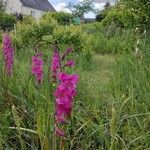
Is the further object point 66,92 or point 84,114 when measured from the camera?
point 84,114

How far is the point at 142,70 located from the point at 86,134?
53.0 inches

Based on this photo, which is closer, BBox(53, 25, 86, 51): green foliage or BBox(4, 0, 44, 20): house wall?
BBox(53, 25, 86, 51): green foliage

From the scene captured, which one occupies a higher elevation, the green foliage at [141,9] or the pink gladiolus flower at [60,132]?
the green foliage at [141,9]

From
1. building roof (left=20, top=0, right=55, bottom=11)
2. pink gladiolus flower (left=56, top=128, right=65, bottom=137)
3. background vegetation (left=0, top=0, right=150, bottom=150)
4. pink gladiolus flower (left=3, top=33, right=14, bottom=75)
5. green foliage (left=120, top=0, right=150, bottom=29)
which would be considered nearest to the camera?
pink gladiolus flower (left=56, top=128, right=65, bottom=137)

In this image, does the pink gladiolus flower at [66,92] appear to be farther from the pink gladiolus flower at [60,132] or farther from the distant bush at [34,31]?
the distant bush at [34,31]

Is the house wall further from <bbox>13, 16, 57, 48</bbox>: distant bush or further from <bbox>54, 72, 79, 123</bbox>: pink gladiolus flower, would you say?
<bbox>54, 72, 79, 123</bbox>: pink gladiolus flower

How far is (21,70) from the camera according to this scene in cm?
494

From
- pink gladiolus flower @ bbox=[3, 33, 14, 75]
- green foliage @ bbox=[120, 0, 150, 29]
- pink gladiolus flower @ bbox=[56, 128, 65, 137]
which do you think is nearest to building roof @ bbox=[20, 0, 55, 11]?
green foliage @ bbox=[120, 0, 150, 29]

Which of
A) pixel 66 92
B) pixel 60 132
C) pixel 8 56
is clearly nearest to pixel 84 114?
pixel 8 56

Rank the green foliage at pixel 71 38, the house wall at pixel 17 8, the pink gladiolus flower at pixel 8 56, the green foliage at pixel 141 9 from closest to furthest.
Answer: the pink gladiolus flower at pixel 8 56 < the green foliage at pixel 141 9 < the green foliage at pixel 71 38 < the house wall at pixel 17 8

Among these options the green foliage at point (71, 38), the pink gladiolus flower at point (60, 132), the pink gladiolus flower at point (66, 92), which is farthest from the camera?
the green foliage at point (71, 38)

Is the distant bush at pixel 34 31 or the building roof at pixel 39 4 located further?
the building roof at pixel 39 4

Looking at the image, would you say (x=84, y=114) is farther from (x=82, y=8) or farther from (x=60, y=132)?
(x=82, y=8)

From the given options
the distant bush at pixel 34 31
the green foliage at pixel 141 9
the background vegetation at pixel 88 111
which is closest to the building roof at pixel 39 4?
the distant bush at pixel 34 31
